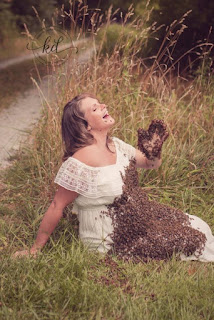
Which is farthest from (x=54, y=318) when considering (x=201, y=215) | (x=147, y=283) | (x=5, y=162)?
(x=5, y=162)

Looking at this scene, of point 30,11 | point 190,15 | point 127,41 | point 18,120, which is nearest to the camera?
point 127,41

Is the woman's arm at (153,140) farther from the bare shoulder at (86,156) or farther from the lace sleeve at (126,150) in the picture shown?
the bare shoulder at (86,156)

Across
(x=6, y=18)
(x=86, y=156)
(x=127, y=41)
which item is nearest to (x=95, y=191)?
(x=86, y=156)

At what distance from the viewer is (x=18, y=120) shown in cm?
525

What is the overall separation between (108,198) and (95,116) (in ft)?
1.60

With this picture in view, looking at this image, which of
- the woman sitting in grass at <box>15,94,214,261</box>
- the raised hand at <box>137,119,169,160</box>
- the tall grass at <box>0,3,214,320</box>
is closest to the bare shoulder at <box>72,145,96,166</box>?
the woman sitting in grass at <box>15,94,214,261</box>

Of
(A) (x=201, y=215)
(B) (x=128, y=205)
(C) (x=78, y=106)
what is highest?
(C) (x=78, y=106)

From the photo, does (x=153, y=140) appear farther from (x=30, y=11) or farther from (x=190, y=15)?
(x=30, y=11)

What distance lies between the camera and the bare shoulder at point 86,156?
8.87 feet

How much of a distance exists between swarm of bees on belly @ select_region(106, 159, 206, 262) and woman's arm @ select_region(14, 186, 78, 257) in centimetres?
27

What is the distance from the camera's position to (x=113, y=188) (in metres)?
2.74

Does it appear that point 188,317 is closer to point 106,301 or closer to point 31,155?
point 106,301

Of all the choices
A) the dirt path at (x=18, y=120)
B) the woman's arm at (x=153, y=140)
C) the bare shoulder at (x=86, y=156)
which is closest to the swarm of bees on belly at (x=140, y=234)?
the woman's arm at (x=153, y=140)

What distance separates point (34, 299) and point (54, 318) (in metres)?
0.14
